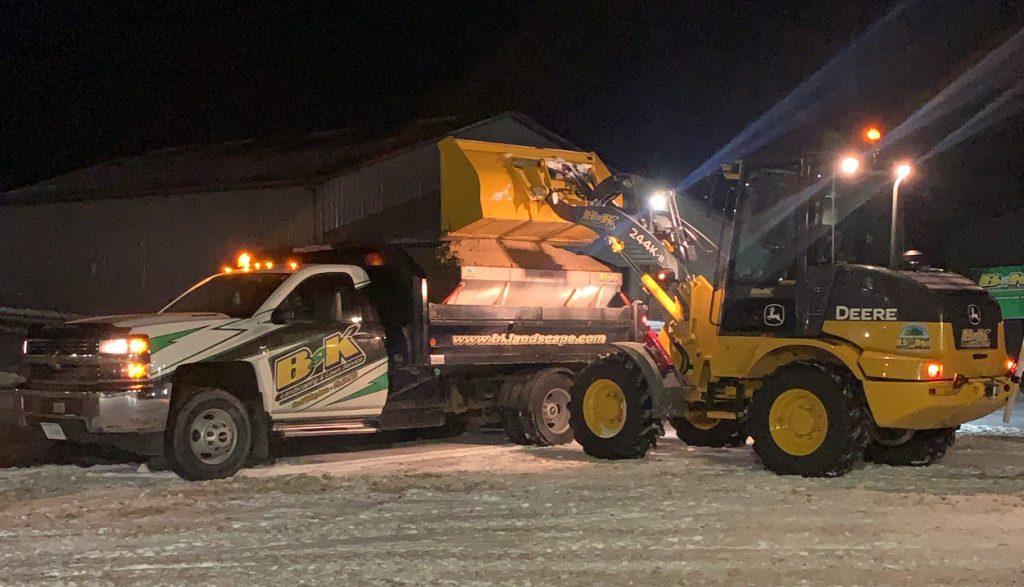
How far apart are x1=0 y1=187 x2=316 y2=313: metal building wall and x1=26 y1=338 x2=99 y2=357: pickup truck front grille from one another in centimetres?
1588

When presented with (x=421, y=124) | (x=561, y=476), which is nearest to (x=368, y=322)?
(x=561, y=476)

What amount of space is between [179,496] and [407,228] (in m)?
6.03

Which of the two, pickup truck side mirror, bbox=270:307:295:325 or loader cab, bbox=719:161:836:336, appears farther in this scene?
pickup truck side mirror, bbox=270:307:295:325

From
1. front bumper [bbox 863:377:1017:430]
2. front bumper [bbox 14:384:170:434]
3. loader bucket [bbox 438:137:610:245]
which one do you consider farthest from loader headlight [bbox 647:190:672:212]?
front bumper [bbox 14:384:170:434]

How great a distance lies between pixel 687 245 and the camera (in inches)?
446

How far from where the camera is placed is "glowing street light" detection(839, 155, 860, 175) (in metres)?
9.98

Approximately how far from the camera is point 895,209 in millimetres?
10141

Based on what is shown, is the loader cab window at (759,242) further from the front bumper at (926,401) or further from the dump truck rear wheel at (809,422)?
the front bumper at (926,401)

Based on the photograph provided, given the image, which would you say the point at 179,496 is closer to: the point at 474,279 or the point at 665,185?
the point at 474,279

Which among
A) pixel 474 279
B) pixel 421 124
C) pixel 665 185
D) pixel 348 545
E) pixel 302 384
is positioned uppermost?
pixel 421 124

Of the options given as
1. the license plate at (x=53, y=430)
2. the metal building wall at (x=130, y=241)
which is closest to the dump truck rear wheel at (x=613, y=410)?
the license plate at (x=53, y=430)

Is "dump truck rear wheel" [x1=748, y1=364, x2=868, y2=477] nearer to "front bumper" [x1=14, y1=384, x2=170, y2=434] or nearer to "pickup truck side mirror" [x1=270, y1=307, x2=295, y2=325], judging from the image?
"pickup truck side mirror" [x1=270, y1=307, x2=295, y2=325]

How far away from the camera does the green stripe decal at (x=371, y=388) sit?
10.7m

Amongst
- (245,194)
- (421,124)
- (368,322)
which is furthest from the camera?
(421,124)
